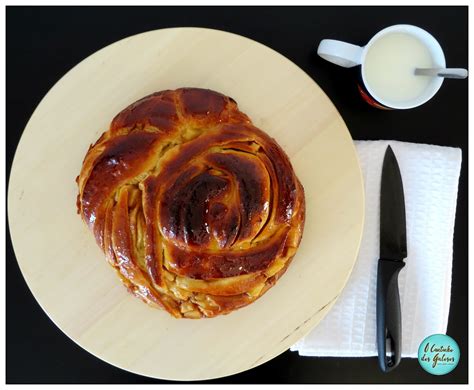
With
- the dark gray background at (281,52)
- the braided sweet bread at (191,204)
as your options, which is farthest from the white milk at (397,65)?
the braided sweet bread at (191,204)

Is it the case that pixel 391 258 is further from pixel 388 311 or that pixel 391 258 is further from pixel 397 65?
pixel 397 65

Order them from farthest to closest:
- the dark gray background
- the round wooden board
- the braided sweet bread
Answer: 1. the dark gray background
2. the round wooden board
3. the braided sweet bread

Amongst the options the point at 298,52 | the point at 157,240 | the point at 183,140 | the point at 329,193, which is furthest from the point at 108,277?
the point at 298,52

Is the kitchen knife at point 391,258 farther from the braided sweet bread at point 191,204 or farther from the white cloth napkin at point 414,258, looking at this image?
the braided sweet bread at point 191,204

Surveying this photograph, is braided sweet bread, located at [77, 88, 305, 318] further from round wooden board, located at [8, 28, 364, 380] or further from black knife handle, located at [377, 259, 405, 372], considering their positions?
black knife handle, located at [377, 259, 405, 372]

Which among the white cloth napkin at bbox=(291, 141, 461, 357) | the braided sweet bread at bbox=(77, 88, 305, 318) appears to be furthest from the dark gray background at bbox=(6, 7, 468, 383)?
the braided sweet bread at bbox=(77, 88, 305, 318)

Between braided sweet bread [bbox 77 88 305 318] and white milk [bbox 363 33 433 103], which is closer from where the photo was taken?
braided sweet bread [bbox 77 88 305 318]
